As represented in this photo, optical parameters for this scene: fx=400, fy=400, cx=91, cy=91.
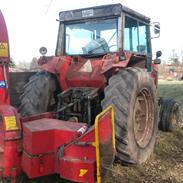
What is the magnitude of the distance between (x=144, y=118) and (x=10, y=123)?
2.38 metres

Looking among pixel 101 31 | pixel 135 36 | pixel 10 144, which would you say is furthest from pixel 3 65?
pixel 135 36

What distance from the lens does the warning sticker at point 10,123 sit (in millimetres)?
4410

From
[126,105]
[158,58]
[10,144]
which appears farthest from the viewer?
[158,58]

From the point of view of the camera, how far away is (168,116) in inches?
315

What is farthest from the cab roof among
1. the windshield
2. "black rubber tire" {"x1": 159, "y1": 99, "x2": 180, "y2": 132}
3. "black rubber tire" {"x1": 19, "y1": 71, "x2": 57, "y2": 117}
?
"black rubber tire" {"x1": 159, "y1": 99, "x2": 180, "y2": 132}

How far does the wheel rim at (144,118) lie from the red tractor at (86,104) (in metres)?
0.02

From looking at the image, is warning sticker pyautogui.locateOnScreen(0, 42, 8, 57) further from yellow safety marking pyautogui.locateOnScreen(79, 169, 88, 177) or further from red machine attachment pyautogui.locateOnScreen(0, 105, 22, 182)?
yellow safety marking pyautogui.locateOnScreen(79, 169, 88, 177)

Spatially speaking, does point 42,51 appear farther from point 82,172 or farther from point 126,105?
point 82,172

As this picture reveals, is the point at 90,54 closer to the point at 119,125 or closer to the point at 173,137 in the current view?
the point at 119,125

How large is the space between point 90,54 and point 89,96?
109 cm

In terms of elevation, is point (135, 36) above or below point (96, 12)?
below

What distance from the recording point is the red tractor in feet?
13.9

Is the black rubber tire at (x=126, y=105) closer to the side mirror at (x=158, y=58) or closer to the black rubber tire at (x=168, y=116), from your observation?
the side mirror at (x=158, y=58)

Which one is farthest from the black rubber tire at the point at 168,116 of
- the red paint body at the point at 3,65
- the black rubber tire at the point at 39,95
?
the red paint body at the point at 3,65
